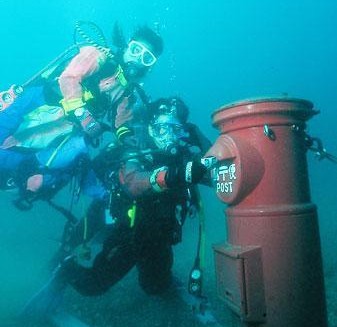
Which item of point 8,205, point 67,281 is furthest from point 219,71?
point 67,281

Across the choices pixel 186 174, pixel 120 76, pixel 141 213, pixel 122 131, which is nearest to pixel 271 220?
pixel 186 174

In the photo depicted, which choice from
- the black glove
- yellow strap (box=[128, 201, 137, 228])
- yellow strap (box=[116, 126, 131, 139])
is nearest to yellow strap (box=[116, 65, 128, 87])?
yellow strap (box=[116, 126, 131, 139])

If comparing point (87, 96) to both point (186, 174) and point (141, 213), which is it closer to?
point (141, 213)

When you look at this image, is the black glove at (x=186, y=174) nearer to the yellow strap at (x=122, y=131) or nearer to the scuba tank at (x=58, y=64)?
the yellow strap at (x=122, y=131)

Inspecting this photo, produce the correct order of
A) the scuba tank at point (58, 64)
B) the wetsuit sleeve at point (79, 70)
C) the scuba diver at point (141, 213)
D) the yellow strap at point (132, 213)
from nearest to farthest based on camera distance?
the scuba diver at point (141, 213), the yellow strap at point (132, 213), the wetsuit sleeve at point (79, 70), the scuba tank at point (58, 64)

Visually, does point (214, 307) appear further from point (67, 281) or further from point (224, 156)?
point (224, 156)

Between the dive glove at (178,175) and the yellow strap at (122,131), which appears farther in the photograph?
the yellow strap at (122,131)

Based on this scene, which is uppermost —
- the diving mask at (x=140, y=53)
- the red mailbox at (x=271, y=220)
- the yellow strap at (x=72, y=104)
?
the diving mask at (x=140, y=53)

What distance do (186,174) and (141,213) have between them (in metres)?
1.51

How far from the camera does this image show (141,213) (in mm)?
4113

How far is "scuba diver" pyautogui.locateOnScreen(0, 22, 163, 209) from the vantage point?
4.29 m

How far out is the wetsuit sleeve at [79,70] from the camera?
13.8 feet

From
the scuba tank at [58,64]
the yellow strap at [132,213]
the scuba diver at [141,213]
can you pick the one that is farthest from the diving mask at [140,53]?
the yellow strap at [132,213]

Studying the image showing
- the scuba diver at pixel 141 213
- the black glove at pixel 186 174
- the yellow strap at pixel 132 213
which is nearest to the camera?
the black glove at pixel 186 174
